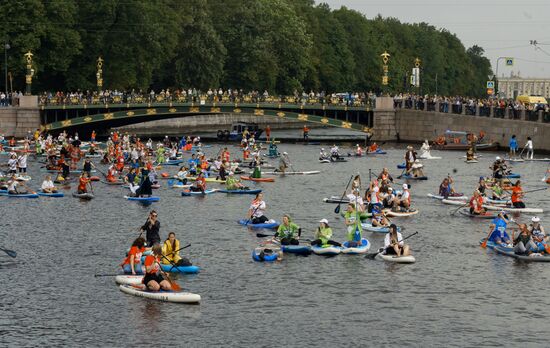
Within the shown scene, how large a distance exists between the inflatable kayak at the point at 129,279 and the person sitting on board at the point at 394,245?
1061cm

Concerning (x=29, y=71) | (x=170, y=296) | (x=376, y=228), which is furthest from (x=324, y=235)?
(x=29, y=71)

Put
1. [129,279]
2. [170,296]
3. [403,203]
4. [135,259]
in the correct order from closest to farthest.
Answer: [170,296]
[129,279]
[135,259]
[403,203]

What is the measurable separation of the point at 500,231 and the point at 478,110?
202 feet

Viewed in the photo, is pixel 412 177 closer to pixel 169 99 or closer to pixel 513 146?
pixel 513 146

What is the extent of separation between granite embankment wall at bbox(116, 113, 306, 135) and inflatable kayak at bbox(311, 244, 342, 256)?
87.6 metres

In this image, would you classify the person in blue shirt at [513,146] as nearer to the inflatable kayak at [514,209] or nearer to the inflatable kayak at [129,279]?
the inflatable kayak at [514,209]

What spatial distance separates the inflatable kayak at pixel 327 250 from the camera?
51.0 meters

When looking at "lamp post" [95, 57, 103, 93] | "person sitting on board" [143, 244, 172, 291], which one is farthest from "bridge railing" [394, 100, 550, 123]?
"person sitting on board" [143, 244, 172, 291]

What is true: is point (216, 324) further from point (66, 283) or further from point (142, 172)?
point (142, 172)

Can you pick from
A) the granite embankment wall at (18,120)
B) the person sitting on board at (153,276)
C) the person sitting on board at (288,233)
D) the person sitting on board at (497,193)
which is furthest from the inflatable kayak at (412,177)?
the granite embankment wall at (18,120)

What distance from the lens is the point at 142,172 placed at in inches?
2840

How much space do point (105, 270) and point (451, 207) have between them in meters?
25.5

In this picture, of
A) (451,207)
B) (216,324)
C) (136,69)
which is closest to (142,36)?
(136,69)

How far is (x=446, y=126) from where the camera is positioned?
117 metres
